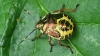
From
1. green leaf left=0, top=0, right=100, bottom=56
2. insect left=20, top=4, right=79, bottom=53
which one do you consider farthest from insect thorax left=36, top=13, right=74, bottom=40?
green leaf left=0, top=0, right=100, bottom=56

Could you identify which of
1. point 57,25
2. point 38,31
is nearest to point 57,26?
point 57,25

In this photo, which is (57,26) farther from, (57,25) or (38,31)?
(38,31)

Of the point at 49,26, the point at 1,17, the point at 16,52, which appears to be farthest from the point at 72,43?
the point at 1,17

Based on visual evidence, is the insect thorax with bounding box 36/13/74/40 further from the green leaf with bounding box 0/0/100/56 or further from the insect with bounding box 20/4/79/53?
the green leaf with bounding box 0/0/100/56

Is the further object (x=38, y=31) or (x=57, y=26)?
(x=38, y=31)

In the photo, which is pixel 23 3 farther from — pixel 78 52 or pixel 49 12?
pixel 78 52

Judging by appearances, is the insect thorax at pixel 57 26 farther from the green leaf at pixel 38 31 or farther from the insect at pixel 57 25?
the green leaf at pixel 38 31

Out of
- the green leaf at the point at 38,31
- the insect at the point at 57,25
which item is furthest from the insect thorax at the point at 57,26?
the green leaf at the point at 38,31
